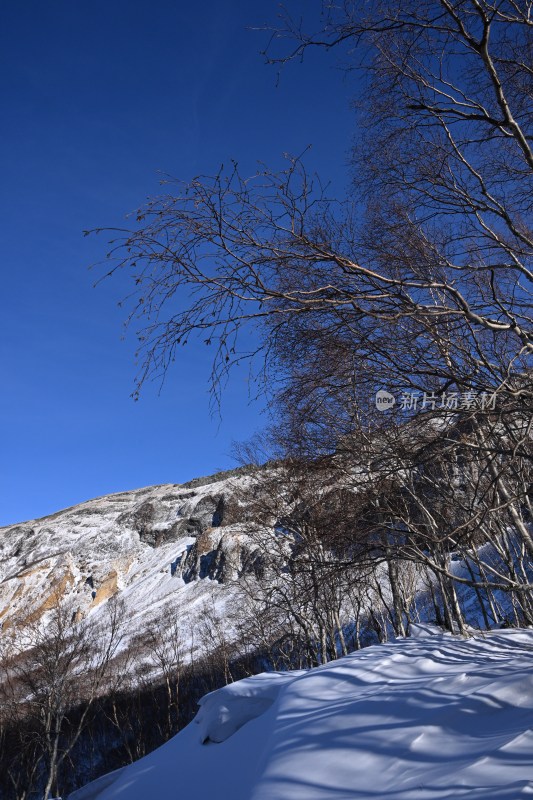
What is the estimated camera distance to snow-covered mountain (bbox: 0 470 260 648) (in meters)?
42.2

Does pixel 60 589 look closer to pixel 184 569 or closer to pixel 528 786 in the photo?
pixel 184 569

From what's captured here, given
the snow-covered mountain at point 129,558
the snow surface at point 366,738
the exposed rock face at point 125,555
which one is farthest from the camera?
the exposed rock face at point 125,555

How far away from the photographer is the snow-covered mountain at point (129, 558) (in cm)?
4219

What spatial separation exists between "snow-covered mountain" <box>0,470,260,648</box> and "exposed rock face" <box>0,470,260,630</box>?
88 mm

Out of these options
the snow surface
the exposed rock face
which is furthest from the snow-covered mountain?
the snow surface

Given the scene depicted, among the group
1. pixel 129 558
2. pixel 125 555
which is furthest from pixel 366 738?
pixel 125 555

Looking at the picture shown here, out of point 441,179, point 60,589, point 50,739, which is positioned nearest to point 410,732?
point 441,179

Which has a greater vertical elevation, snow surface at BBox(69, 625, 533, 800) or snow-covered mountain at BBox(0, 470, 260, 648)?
snow-covered mountain at BBox(0, 470, 260, 648)

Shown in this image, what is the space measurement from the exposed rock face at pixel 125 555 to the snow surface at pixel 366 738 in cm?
3033

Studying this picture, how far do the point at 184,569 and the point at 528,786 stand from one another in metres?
45.6

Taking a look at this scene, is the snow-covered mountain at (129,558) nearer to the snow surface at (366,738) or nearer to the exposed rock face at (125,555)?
the exposed rock face at (125,555)

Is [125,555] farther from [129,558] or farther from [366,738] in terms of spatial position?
[366,738]

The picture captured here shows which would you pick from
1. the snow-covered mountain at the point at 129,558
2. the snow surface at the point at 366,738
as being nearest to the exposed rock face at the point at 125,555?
the snow-covered mountain at the point at 129,558

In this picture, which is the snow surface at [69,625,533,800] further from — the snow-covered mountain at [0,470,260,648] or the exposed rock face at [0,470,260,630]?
the exposed rock face at [0,470,260,630]
